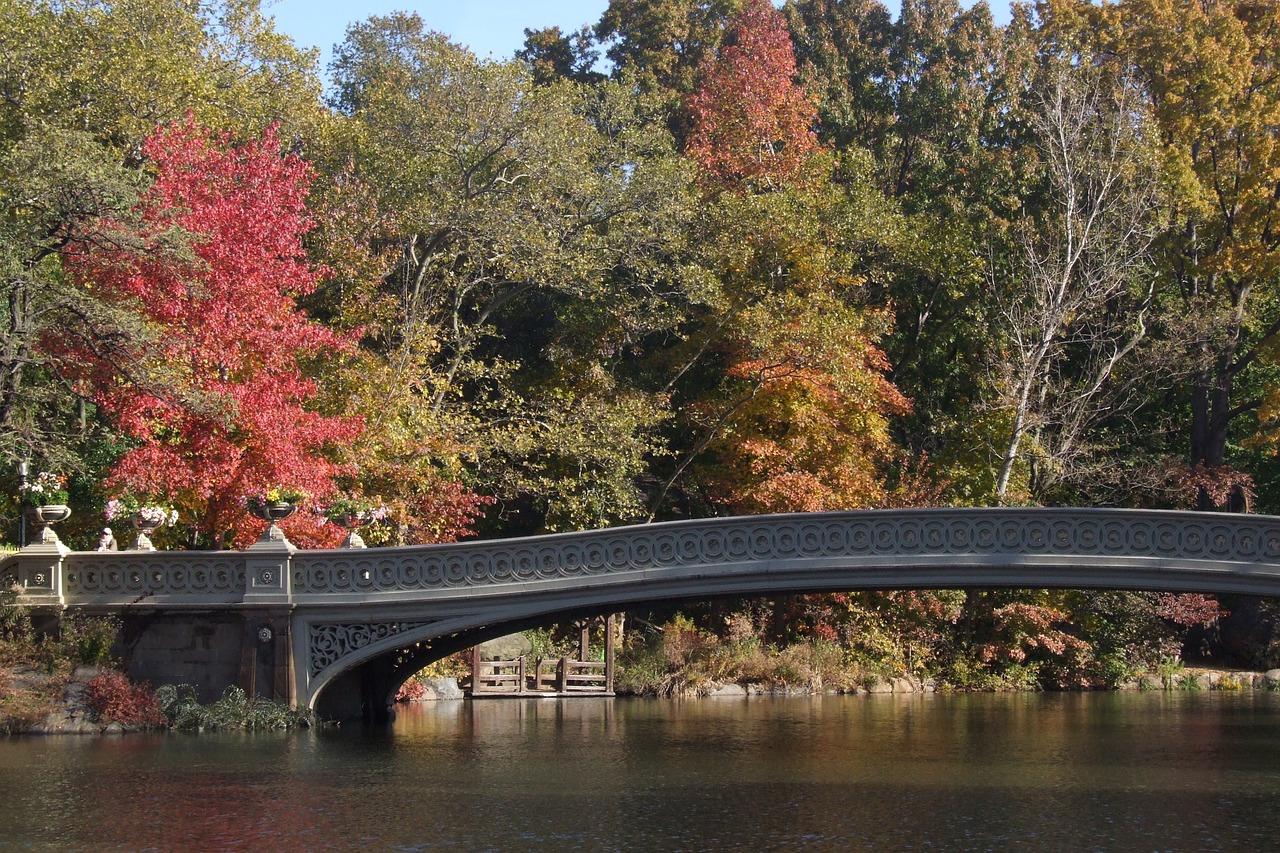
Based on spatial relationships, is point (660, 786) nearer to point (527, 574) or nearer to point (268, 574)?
point (527, 574)

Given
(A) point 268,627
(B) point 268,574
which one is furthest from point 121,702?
(B) point 268,574

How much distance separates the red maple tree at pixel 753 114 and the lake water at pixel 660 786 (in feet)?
55.5

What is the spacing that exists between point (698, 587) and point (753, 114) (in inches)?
788

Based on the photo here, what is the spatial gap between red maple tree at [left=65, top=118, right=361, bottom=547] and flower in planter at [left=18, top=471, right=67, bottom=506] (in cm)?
88

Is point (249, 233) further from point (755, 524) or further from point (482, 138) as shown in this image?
point (755, 524)

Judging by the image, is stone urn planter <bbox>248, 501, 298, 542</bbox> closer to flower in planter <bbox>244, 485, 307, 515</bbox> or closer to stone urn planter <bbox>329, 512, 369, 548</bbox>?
flower in planter <bbox>244, 485, 307, 515</bbox>

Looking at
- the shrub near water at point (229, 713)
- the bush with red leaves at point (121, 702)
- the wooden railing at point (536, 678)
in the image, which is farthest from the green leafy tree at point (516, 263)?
the bush with red leaves at point (121, 702)

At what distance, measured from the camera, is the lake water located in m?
12.5

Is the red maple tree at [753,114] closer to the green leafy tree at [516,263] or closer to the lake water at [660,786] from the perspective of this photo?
the green leafy tree at [516,263]

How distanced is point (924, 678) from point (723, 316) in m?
8.35

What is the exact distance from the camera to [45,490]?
2211 centimetres

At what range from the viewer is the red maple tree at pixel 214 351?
21.8 metres

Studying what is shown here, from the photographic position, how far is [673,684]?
1121 inches

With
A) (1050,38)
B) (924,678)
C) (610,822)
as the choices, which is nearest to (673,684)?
(924,678)
